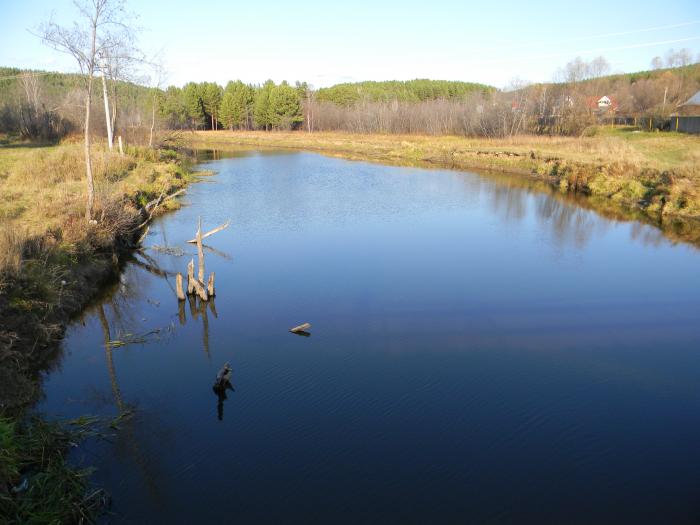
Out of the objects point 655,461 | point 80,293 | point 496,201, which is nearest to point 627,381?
point 655,461

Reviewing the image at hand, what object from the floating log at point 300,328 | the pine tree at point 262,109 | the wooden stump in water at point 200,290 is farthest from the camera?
the pine tree at point 262,109

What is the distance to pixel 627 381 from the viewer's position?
31.6 feet

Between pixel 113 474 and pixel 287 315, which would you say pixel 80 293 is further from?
pixel 113 474

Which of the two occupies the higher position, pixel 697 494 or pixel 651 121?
pixel 651 121

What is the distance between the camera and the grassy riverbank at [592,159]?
77.2 feet

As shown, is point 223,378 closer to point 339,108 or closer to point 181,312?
point 181,312

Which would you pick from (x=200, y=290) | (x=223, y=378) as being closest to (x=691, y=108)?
(x=200, y=290)

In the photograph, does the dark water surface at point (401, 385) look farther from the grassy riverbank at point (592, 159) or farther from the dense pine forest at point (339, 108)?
the dense pine forest at point (339, 108)

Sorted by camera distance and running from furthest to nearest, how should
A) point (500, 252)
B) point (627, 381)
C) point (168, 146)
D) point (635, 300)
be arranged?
point (168, 146), point (500, 252), point (635, 300), point (627, 381)

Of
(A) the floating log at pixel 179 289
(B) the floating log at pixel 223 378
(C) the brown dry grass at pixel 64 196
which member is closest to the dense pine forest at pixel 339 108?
(C) the brown dry grass at pixel 64 196

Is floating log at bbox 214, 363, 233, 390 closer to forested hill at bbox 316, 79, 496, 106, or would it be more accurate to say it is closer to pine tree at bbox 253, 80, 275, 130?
pine tree at bbox 253, 80, 275, 130

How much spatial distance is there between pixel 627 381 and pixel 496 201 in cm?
1725

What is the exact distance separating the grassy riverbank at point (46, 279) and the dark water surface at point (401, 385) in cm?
50

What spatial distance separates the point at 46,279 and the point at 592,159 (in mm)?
30853
